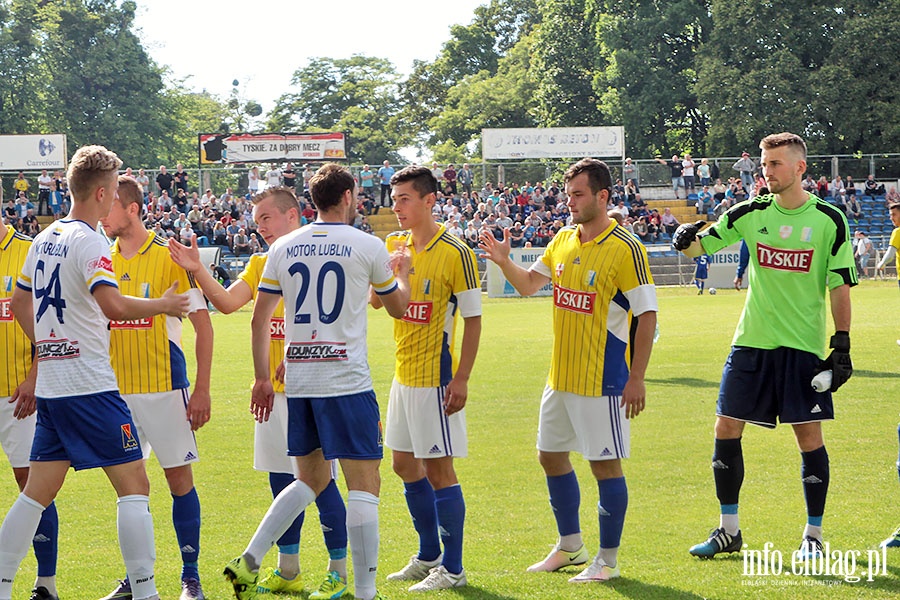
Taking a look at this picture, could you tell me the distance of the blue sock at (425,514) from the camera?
6.52 metres

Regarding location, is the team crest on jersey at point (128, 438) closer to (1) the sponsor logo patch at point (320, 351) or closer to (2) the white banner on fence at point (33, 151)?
(1) the sponsor logo patch at point (320, 351)

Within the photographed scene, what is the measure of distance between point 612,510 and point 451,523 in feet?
3.05

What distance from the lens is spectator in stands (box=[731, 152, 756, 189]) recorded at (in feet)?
152

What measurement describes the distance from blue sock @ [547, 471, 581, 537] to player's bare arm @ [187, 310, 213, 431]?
2104mm

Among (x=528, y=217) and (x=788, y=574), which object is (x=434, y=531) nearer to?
(x=788, y=574)

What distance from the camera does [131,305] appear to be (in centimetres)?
532

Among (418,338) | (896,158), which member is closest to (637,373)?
(418,338)

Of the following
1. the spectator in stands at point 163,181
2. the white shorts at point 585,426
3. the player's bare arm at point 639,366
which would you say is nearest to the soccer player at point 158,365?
the white shorts at point 585,426

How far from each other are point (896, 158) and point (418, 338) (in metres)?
47.5

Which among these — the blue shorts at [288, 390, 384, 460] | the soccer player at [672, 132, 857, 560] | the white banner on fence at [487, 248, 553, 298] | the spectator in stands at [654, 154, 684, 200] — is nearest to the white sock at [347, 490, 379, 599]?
the blue shorts at [288, 390, 384, 460]

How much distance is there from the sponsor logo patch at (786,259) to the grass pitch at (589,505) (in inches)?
68.1

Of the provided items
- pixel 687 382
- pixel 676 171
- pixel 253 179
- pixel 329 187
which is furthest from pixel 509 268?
pixel 676 171

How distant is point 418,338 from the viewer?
6.56 m

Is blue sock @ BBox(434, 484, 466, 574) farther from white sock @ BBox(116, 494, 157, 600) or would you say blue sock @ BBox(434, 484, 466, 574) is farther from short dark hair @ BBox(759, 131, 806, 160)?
short dark hair @ BBox(759, 131, 806, 160)
